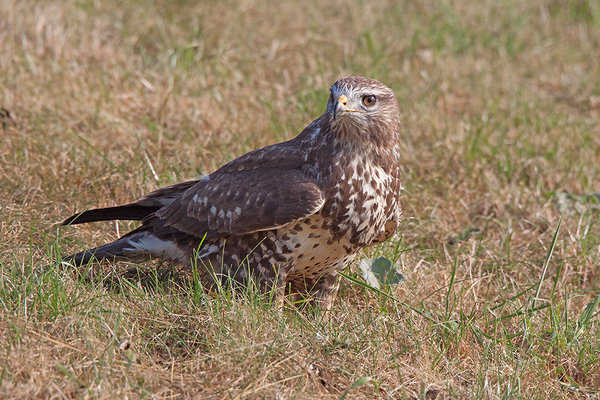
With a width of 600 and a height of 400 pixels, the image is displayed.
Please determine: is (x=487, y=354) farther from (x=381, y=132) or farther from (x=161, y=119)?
(x=161, y=119)

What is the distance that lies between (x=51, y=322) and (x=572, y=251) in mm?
3263

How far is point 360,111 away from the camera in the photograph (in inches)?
144

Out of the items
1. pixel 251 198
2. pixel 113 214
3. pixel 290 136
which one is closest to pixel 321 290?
pixel 251 198

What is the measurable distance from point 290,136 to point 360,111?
2.07 meters

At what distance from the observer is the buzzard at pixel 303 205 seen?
11.8 ft

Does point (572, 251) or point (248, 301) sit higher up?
point (248, 301)

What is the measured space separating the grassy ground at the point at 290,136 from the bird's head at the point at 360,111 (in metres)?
0.90

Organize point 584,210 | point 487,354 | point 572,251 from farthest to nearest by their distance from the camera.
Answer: point 584,210, point 572,251, point 487,354

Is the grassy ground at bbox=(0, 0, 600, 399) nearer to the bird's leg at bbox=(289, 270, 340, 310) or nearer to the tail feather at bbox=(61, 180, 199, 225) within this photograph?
the bird's leg at bbox=(289, 270, 340, 310)

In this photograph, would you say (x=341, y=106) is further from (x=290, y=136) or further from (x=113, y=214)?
(x=290, y=136)

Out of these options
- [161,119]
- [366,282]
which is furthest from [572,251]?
[161,119]

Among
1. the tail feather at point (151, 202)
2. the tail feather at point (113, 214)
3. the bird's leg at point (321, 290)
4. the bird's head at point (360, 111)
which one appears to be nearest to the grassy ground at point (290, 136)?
the bird's leg at point (321, 290)

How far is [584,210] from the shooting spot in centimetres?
522

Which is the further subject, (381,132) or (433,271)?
(433,271)
